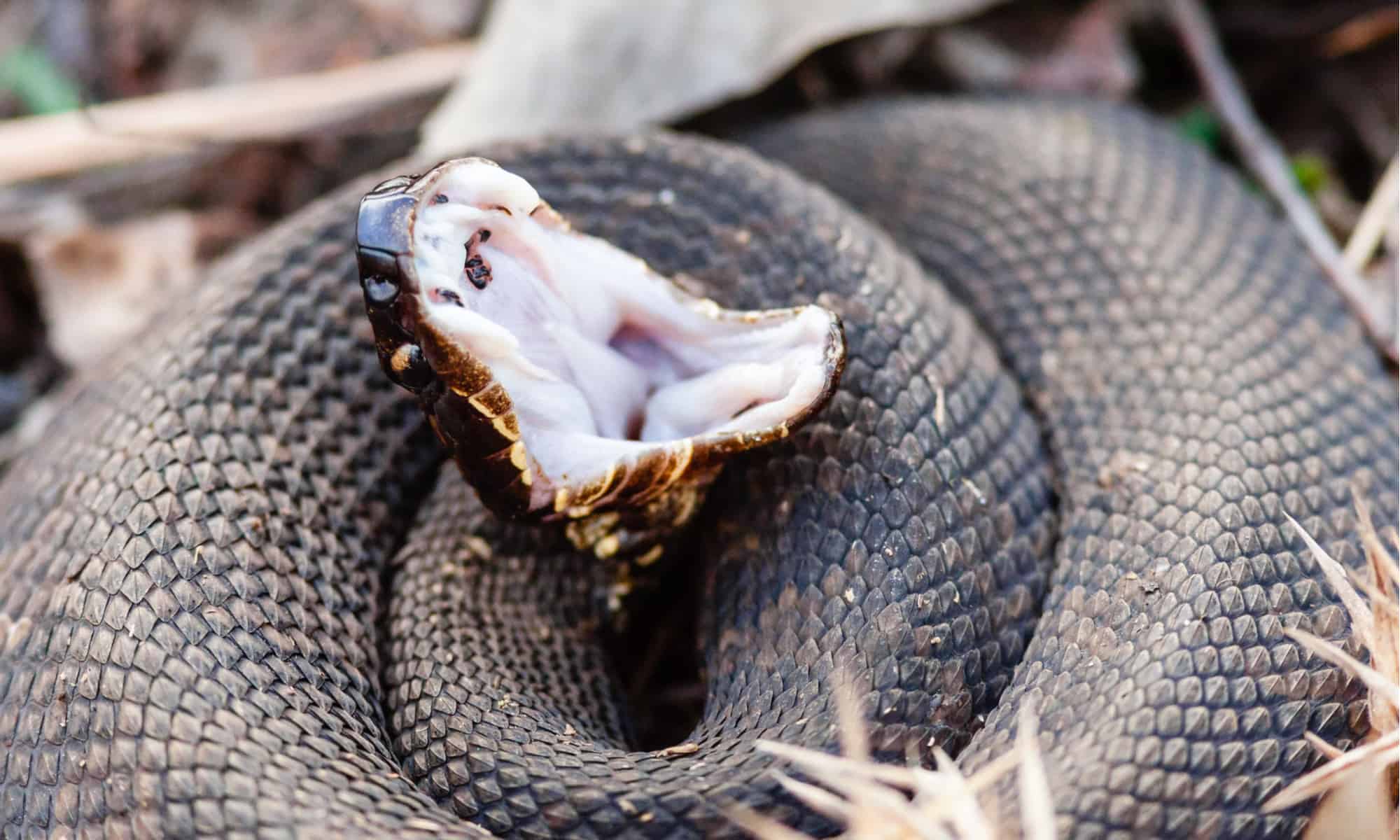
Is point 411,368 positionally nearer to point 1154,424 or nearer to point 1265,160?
point 1154,424

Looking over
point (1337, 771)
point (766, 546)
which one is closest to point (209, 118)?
point (766, 546)

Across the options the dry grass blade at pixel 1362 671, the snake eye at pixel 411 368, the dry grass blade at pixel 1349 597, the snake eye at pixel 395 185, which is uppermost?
the snake eye at pixel 395 185

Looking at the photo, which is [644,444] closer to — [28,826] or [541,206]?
[541,206]

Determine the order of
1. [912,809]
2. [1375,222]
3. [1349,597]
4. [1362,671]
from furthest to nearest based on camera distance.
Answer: [1375,222]
[1349,597]
[1362,671]
[912,809]

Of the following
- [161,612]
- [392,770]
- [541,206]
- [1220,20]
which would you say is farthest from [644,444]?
[1220,20]

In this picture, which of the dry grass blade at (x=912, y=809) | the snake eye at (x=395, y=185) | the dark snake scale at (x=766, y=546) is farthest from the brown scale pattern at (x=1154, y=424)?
the snake eye at (x=395, y=185)

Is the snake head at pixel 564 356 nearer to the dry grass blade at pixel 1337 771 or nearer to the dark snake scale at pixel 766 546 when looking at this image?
the dark snake scale at pixel 766 546
